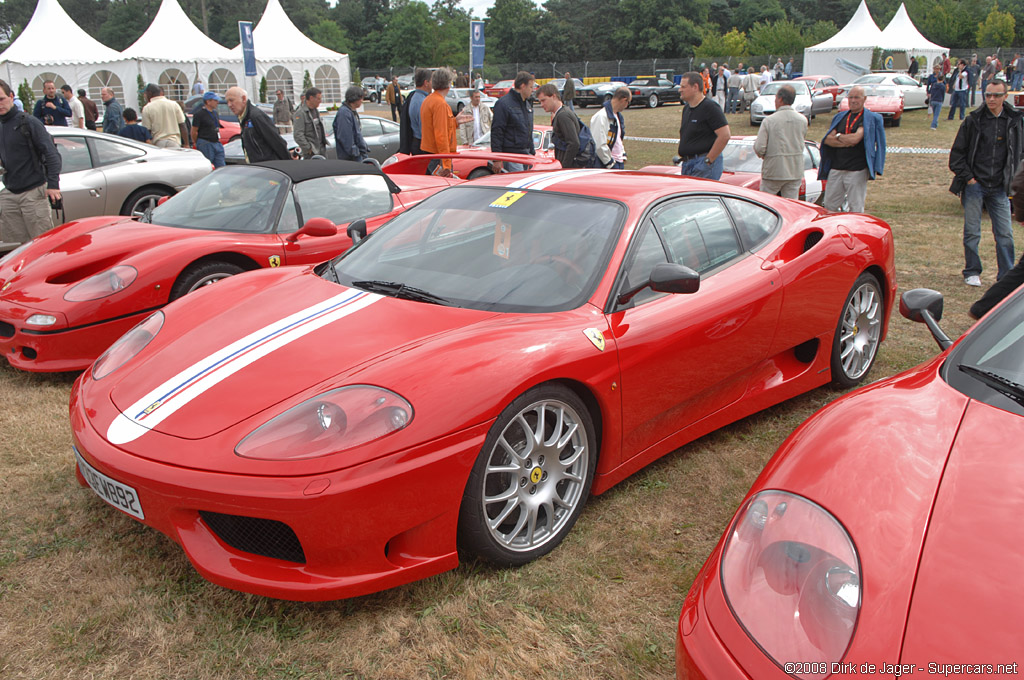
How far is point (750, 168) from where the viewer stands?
29.4ft

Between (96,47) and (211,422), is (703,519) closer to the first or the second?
(211,422)

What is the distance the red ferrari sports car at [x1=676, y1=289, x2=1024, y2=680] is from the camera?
4.39 ft

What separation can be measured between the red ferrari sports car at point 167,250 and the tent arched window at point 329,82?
96.4 feet

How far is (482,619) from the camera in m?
2.41

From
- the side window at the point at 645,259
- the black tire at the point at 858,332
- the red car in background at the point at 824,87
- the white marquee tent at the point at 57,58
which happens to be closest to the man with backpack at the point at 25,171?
the side window at the point at 645,259

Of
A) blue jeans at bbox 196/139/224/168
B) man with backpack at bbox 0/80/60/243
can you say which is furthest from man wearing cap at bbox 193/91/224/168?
man with backpack at bbox 0/80/60/243

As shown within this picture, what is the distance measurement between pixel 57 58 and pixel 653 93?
22088 mm

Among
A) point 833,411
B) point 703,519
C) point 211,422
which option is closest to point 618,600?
point 703,519

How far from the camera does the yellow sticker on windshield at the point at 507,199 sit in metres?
3.39

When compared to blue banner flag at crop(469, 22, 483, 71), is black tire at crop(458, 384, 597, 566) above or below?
below

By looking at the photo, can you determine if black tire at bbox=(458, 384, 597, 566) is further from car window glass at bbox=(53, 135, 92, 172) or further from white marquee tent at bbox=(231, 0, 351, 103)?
white marquee tent at bbox=(231, 0, 351, 103)

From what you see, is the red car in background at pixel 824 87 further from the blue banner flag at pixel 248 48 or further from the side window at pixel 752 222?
the side window at pixel 752 222

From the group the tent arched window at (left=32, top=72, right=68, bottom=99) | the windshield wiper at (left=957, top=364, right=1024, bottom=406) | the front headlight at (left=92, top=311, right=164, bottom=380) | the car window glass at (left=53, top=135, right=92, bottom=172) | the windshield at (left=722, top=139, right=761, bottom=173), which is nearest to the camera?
the windshield wiper at (left=957, top=364, right=1024, bottom=406)

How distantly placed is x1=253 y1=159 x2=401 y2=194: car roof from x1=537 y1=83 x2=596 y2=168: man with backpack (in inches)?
93.8
